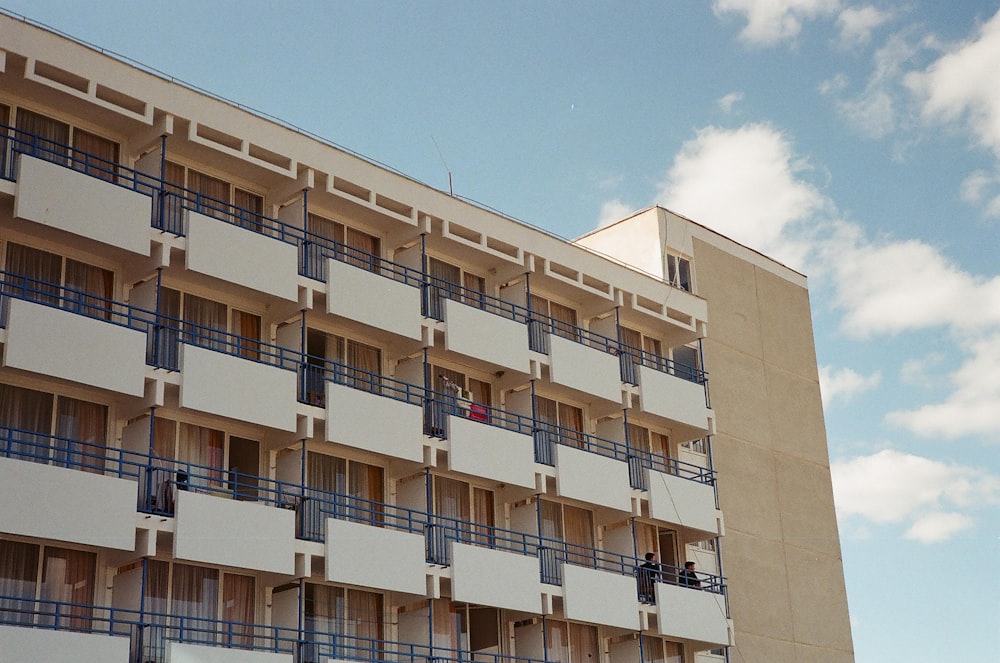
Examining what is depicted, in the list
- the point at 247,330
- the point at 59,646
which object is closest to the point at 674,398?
the point at 247,330

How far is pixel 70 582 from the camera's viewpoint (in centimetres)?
2981

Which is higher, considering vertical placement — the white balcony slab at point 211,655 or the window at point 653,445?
the window at point 653,445

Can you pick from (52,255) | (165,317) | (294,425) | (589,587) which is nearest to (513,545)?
(589,587)

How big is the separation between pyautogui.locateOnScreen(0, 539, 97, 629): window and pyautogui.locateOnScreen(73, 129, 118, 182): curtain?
9.22 m

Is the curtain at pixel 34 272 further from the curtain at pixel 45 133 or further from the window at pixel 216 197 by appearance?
the window at pixel 216 197

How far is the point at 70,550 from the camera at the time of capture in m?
29.9

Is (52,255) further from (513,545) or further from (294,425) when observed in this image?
(513,545)

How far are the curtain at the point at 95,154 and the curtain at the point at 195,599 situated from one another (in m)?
9.81

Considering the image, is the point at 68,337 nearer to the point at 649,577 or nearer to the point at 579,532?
the point at 579,532

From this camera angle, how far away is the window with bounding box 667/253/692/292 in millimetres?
49381

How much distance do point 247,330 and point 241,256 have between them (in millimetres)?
2309

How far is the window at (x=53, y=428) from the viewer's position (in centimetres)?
2980

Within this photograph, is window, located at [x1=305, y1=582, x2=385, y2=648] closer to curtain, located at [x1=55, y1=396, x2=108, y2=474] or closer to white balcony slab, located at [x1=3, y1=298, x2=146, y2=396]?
curtain, located at [x1=55, y1=396, x2=108, y2=474]

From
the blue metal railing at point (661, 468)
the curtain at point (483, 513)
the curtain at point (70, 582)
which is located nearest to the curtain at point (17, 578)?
the curtain at point (70, 582)
